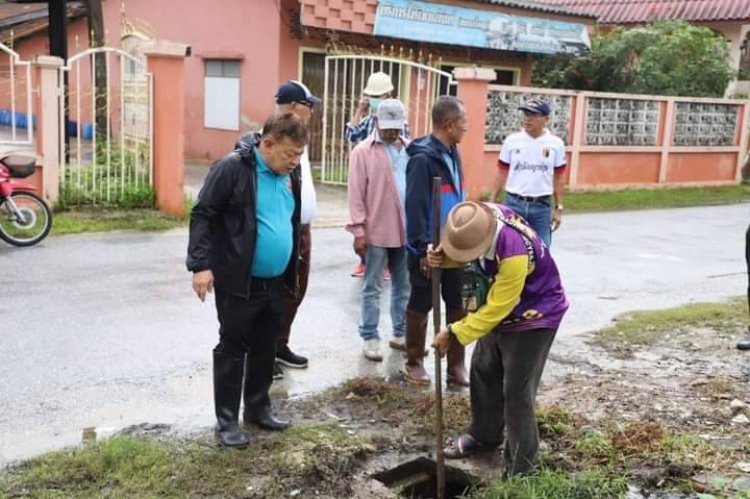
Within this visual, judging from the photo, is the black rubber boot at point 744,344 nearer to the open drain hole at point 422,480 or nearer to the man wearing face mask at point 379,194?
the man wearing face mask at point 379,194

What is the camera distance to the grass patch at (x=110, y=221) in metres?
9.41

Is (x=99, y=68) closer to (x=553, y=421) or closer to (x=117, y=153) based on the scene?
(x=117, y=153)

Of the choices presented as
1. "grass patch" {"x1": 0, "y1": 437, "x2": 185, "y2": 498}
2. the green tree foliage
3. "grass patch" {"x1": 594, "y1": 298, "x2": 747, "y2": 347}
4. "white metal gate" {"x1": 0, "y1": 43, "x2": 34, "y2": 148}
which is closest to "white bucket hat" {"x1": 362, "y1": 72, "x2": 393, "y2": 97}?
"grass patch" {"x1": 594, "y1": 298, "x2": 747, "y2": 347}

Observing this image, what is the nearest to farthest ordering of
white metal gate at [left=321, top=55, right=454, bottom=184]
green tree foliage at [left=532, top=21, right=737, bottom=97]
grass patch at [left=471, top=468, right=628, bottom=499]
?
grass patch at [left=471, top=468, right=628, bottom=499]
white metal gate at [left=321, top=55, right=454, bottom=184]
green tree foliage at [left=532, top=21, right=737, bottom=97]

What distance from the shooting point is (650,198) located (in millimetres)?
15250

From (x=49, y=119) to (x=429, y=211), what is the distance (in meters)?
6.15

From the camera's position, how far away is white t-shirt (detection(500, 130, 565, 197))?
→ 6.64 meters

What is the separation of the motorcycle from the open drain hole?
596cm

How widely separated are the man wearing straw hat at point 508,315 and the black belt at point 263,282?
81cm

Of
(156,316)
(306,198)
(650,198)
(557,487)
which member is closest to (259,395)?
(306,198)

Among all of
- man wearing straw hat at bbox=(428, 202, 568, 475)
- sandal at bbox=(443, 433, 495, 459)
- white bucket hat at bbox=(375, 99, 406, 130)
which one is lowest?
sandal at bbox=(443, 433, 495, 459)

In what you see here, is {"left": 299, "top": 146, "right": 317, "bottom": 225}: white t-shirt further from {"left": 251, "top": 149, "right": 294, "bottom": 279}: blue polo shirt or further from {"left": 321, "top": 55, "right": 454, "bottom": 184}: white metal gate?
{"left": 321, "top": 55, "right": 454, "bottom": 184}: white metal gate

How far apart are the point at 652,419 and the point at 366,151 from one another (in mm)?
2370

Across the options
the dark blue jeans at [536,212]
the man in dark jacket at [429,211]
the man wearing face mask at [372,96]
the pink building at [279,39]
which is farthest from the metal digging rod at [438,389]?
the pink building at [279,39]
